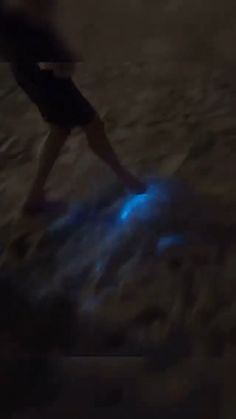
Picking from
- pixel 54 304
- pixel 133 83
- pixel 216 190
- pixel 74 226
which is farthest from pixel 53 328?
pixel 133 83

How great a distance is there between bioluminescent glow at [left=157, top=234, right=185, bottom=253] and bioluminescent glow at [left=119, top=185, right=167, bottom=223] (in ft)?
0.13

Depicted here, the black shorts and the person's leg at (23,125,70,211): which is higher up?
the black shorts

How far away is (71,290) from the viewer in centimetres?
67

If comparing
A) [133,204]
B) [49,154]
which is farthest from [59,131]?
[133,204]

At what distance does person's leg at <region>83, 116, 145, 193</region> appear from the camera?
758 millimetres

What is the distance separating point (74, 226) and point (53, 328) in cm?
13

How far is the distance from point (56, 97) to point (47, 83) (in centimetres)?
2

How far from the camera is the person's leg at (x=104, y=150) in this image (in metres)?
0.76

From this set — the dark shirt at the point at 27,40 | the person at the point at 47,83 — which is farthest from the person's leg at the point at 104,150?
the dark shirt at the point at 27,40

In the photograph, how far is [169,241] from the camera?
683mm

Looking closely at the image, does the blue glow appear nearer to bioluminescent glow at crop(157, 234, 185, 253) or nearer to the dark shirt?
bioluminescent glow at crop(157, 234, 185, 253)

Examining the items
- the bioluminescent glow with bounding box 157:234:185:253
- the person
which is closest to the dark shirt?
the person

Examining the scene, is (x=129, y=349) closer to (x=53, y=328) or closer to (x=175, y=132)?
(x=53, y=328)

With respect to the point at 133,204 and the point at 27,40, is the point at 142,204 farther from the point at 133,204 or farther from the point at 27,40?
the point at 27,40
